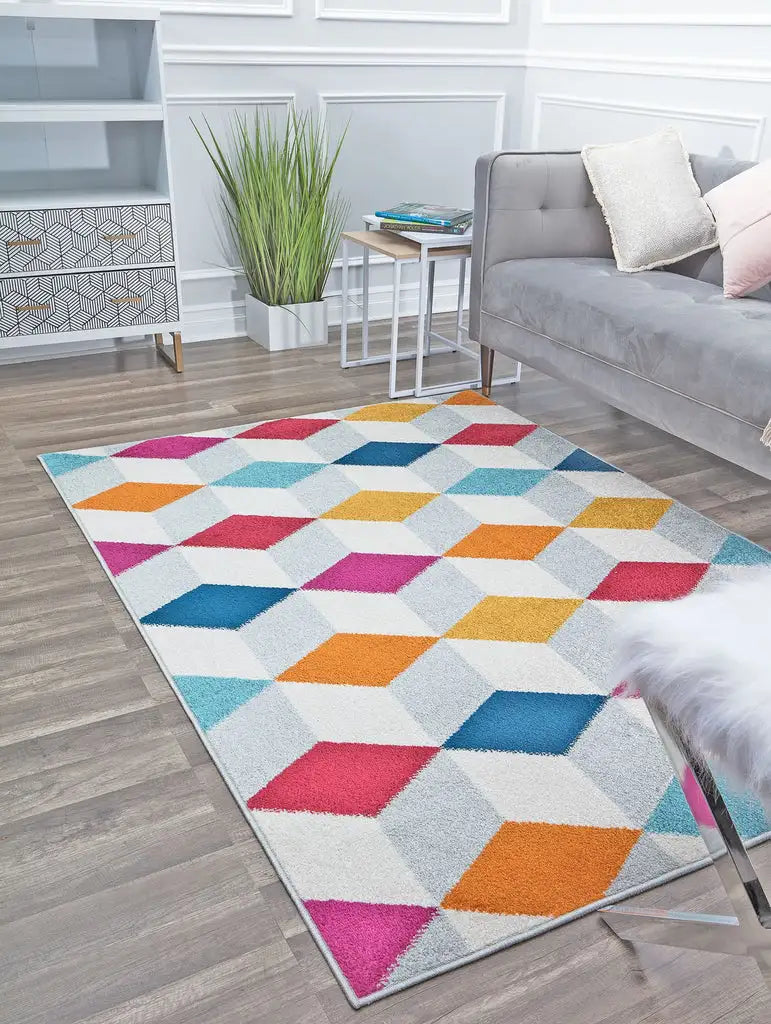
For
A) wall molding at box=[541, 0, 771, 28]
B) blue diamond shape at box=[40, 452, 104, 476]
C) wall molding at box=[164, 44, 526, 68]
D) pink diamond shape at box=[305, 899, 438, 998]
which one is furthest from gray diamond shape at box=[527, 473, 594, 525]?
wall molding at box=[164, 44, 526, 68]

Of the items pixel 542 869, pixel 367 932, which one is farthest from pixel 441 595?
pixel 367 932

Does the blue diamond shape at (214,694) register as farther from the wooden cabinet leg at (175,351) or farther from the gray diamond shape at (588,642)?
the wooden cabinet leg at (175,351)

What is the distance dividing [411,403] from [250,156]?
115cm

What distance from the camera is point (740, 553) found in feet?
7.90

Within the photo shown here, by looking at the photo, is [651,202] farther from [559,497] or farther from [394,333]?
[559,497]

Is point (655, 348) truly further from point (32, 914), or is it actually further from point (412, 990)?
point (32, 914)

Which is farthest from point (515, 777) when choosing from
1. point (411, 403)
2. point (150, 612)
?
point (411, 403)

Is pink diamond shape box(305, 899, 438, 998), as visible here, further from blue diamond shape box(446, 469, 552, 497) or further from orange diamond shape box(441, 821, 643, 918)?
blue diamond shape box(446, 469, 552, 497)

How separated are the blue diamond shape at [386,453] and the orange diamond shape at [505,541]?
1.49 feet

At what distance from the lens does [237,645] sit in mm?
2031

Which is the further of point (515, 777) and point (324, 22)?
point (324, 22)

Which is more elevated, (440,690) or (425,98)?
(425,98)

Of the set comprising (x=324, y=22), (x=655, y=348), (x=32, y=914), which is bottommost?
(x=32, y=914)

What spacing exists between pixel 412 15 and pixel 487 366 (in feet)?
5.30
